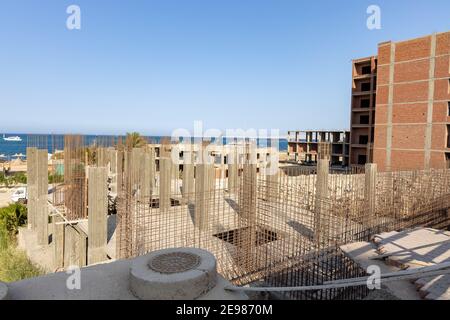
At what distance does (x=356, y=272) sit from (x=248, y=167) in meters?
2.89

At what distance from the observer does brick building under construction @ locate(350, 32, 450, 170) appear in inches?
930

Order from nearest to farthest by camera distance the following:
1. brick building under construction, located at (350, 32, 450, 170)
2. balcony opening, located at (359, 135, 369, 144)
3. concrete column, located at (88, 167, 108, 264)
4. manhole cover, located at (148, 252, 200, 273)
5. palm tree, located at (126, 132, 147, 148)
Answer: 1. manhole cover, located at (148, 252, 200, 273)
2. concrete column, located at (88, 167, 108, 264)
3. palm tree, located at (126, 132, 147, 148)
4. brick building under construction, located at (350, 32, 450, 170)
5. balcony opening, located at (359, 135, 369, 144)

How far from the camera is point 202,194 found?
24.0 ft

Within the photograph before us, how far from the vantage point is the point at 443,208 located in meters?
9.73

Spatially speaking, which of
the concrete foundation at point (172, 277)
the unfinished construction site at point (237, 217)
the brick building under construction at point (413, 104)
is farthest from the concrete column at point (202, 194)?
the brick building under construction at point (413, 104)

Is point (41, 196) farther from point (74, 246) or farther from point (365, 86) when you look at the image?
point (365, 86)

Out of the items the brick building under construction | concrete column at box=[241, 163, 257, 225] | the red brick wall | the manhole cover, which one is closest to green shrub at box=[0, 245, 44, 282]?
concrete column at box=[241, 163, 257, 225]

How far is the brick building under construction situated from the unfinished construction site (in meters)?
14.1

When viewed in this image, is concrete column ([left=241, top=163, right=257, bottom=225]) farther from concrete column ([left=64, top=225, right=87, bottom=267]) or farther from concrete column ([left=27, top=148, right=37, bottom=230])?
concrete column ([left=27, top=148, right=37, bottom=230])

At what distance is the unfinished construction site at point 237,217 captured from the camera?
5820mm

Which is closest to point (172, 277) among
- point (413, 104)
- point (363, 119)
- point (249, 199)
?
point (249, 199)
